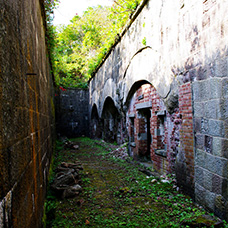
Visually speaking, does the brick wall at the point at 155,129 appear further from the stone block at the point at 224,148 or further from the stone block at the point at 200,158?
the stone block at the point at 224,148

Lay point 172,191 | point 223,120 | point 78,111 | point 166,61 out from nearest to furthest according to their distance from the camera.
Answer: point 223,120
point 172,191
point 166,61
point 78,111

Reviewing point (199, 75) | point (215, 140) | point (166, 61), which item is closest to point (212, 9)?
point (199, 75)

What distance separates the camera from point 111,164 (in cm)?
615

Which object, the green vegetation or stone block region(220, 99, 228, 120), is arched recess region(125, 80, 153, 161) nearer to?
the green vegetation

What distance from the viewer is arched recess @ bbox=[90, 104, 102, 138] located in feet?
42.2

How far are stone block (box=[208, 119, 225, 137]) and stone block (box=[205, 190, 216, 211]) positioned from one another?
2.94 feet

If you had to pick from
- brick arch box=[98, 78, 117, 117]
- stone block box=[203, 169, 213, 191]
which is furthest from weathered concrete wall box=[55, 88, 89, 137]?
stone block box=[203, 169, 213, 191]

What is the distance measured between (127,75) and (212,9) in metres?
3.96

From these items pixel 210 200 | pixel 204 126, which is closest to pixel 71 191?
pixel 210 200

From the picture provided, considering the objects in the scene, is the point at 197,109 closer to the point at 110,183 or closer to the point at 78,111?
the point at 110,183

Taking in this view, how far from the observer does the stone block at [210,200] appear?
2.92 meters

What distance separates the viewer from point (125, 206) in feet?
10.9

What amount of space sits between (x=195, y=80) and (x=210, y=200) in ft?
6.24

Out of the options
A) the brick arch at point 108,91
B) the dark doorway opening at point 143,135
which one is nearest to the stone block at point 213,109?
the dark doorway opening at point 143,135
